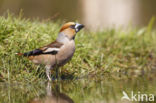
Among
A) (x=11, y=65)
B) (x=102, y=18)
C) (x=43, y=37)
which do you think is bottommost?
(x=11, y=65)

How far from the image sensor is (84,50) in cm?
754

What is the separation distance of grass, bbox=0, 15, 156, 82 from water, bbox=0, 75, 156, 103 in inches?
12.4

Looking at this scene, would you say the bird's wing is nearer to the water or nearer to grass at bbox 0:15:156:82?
grass at bbox 0:15:156:82

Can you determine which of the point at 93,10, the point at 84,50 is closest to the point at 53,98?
the point at 84,50

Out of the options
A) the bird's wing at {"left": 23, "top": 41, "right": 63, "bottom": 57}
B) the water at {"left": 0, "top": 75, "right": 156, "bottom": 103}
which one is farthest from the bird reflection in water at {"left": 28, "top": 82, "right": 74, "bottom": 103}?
the bird's wing at {"left": 23, "top": 41, "right": 63, "bottom": 57}

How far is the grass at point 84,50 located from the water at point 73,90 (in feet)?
1.03

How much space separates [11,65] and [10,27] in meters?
1.06

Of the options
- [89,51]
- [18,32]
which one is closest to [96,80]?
[89,51]

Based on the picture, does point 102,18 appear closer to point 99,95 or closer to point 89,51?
point 89,51

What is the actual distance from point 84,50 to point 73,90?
7.23 feet

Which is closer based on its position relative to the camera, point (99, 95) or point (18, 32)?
point (99, 95)

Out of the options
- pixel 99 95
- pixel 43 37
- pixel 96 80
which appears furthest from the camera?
pixel 43 37

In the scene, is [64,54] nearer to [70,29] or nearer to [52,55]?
[52,55]

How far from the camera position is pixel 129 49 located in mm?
8664
